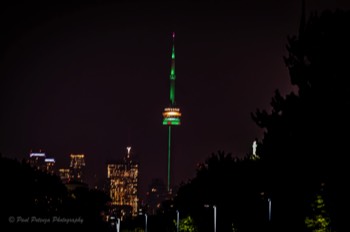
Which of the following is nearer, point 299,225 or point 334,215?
point 334,215

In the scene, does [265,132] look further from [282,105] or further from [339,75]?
[339,75]

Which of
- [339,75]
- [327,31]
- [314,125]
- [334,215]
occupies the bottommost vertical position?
[334,215]

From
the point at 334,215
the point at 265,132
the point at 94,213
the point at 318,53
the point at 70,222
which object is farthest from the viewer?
the point at 94,213

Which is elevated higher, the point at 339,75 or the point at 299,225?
the point at 339,75

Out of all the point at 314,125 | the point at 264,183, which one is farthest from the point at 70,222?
the point at 314,125

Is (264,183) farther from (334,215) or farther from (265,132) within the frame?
(334,215)

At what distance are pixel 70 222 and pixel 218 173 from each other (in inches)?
713

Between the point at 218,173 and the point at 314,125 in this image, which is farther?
the point at 218,173

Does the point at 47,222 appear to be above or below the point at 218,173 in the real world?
below

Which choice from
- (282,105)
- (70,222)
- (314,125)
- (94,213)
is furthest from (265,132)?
(94,213)

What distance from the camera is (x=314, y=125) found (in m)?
49.6

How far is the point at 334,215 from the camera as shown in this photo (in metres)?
47.6

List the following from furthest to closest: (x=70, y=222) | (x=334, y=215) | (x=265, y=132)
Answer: (x=70, y=222) < (x=265, y=132) < (x=334, y=215)

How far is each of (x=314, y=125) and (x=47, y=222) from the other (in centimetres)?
3773
